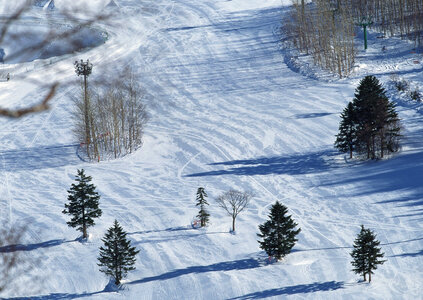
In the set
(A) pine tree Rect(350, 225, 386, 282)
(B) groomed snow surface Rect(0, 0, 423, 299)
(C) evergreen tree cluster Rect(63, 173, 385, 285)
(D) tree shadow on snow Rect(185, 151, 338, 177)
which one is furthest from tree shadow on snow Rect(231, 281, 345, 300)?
(D) tree shadow on snow Rect(185, 151, 338, 177)

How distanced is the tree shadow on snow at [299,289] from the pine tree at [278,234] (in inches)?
92.4

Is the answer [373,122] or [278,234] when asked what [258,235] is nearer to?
[278,234]

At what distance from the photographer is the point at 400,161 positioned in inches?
1463

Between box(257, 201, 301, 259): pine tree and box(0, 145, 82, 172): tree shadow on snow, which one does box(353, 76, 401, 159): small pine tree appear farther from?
box(0, 145, 82, 172): tree shadow on snow

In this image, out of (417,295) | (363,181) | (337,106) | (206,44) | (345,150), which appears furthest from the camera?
(206,44)

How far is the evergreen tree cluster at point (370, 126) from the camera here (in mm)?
37562

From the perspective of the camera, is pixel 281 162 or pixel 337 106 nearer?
pixel 281 162

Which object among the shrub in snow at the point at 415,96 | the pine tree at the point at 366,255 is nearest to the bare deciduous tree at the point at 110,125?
the shrub in snow at the point at 415,96

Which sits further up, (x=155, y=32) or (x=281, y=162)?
(x=155, y=32)

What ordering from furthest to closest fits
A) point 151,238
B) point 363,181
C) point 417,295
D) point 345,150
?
point 345,150, point 363,181, point 151,238, point 417,295

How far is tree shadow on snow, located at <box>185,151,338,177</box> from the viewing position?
37.9 metres

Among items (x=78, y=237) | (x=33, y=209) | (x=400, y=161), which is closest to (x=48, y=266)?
(x=78, y=237)

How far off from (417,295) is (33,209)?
2110cm

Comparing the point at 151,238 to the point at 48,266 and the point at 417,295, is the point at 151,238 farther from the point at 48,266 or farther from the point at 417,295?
the point at 417,295
